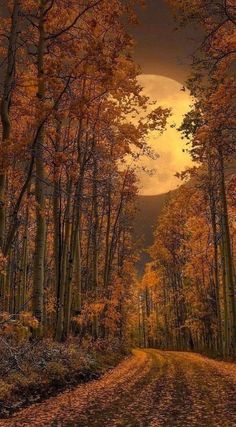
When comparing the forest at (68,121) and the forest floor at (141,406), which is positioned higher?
the forest at (68,121)

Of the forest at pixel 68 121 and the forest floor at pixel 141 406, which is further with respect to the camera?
the forest at pixel 68 121

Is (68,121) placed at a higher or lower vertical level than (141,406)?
higher

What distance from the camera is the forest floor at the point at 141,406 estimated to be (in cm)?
754

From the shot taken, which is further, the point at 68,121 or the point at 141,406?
the point at 68,121

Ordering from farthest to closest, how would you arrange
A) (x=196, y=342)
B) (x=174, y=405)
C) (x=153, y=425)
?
(x=196, y=342), (x=174, y=405), (x=153, y=425)

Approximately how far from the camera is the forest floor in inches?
297

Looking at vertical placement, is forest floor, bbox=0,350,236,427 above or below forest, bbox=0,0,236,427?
below

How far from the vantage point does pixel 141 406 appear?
901cm

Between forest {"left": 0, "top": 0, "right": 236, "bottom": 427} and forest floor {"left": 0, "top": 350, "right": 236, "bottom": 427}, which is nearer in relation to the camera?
forest floor {"left": 0, "top": 350, "right": 236, "bottom": 427}

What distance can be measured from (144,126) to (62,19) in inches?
225

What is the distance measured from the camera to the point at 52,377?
37.5 ft

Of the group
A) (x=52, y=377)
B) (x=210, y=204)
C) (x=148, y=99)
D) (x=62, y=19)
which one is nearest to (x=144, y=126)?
(x=148, y=99)

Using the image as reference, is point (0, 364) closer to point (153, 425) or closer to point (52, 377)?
point (52, 377)

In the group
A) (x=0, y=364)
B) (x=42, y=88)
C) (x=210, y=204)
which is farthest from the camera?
(x=210, y=204)
